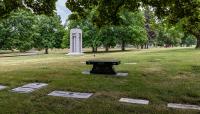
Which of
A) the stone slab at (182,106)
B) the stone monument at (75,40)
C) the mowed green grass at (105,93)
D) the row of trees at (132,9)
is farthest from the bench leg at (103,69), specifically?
the stone monument at (75,40)

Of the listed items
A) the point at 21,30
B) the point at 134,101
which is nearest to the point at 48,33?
the point at 21,30

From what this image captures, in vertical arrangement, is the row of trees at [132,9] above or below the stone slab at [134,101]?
above

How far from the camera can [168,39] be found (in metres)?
99.8

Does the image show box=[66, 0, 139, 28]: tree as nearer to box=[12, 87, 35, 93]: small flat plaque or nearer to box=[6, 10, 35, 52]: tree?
box=[12, 87, 35, 93]: small flat plaque

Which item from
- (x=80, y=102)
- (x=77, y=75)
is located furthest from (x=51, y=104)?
(x=77, y=75)

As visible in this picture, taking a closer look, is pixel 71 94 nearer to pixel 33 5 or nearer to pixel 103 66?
pixel 103 66

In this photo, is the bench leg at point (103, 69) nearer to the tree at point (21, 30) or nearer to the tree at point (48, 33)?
the tree at point (21, 30)

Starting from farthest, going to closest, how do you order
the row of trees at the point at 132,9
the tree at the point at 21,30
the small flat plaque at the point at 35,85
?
the tree at the point at 21,30
the row of trees at the point at 132,9
the small flat plaque at the point at 35,85

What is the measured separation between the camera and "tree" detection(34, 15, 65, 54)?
61.7 metres

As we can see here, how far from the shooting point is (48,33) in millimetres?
62812

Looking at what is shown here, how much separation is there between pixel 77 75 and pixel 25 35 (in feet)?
146

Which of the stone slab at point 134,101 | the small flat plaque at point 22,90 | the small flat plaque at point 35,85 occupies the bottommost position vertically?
the stone slab at point 134,101

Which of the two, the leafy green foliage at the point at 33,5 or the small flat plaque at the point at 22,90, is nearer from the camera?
the small flat plaque at the point at 22,90

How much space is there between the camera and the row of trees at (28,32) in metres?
53.8
